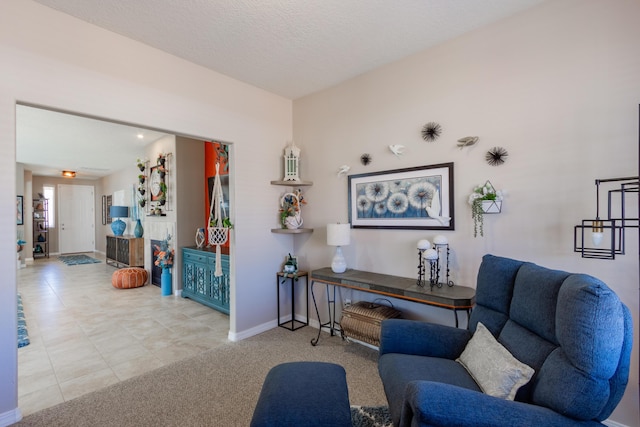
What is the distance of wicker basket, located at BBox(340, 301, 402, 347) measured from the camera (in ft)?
8.76

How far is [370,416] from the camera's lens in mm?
2008

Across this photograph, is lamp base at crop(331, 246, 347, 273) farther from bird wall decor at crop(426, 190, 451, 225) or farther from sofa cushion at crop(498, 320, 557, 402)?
sofa cushion at crop(498, 320, 557, 402)

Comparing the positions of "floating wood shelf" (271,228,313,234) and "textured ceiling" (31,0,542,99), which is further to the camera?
"floating wood shelf" (271,228,313,234)

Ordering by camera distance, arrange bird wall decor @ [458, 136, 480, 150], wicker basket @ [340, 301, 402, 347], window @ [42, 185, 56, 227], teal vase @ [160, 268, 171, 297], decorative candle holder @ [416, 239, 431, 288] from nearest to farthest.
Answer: bird wall decor @ [458, 136, 480, 150], decorative candle holder @ [416, 239, 431, 288], wicker basket @ [340, 301, 402, 347], teal vase @ [160, 268, 171, 297], window @ [42, 185, 56, 227]

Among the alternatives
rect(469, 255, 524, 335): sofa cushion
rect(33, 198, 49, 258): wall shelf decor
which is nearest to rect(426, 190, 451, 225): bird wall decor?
rect(469, 255, 524, 335): sofa cushion

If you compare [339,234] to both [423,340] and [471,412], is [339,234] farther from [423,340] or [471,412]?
[471,412]

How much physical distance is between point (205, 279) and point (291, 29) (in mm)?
3475

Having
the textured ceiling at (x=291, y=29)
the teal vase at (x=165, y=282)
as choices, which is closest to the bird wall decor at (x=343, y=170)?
the textured ceiling at (x=291, y=29)

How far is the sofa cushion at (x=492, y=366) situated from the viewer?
1409 mm

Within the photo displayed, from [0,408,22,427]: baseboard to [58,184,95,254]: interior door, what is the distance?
1028 cm

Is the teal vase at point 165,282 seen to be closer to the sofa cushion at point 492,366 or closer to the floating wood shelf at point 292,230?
the floating wood shelf at point 292,230

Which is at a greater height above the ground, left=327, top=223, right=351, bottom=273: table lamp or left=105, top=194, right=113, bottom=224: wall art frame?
left=105, top=194, right=113, bottom=224: wall art frame

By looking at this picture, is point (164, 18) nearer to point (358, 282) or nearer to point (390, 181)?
point (390, 181)

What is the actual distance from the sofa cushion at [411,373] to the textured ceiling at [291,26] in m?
2.36
